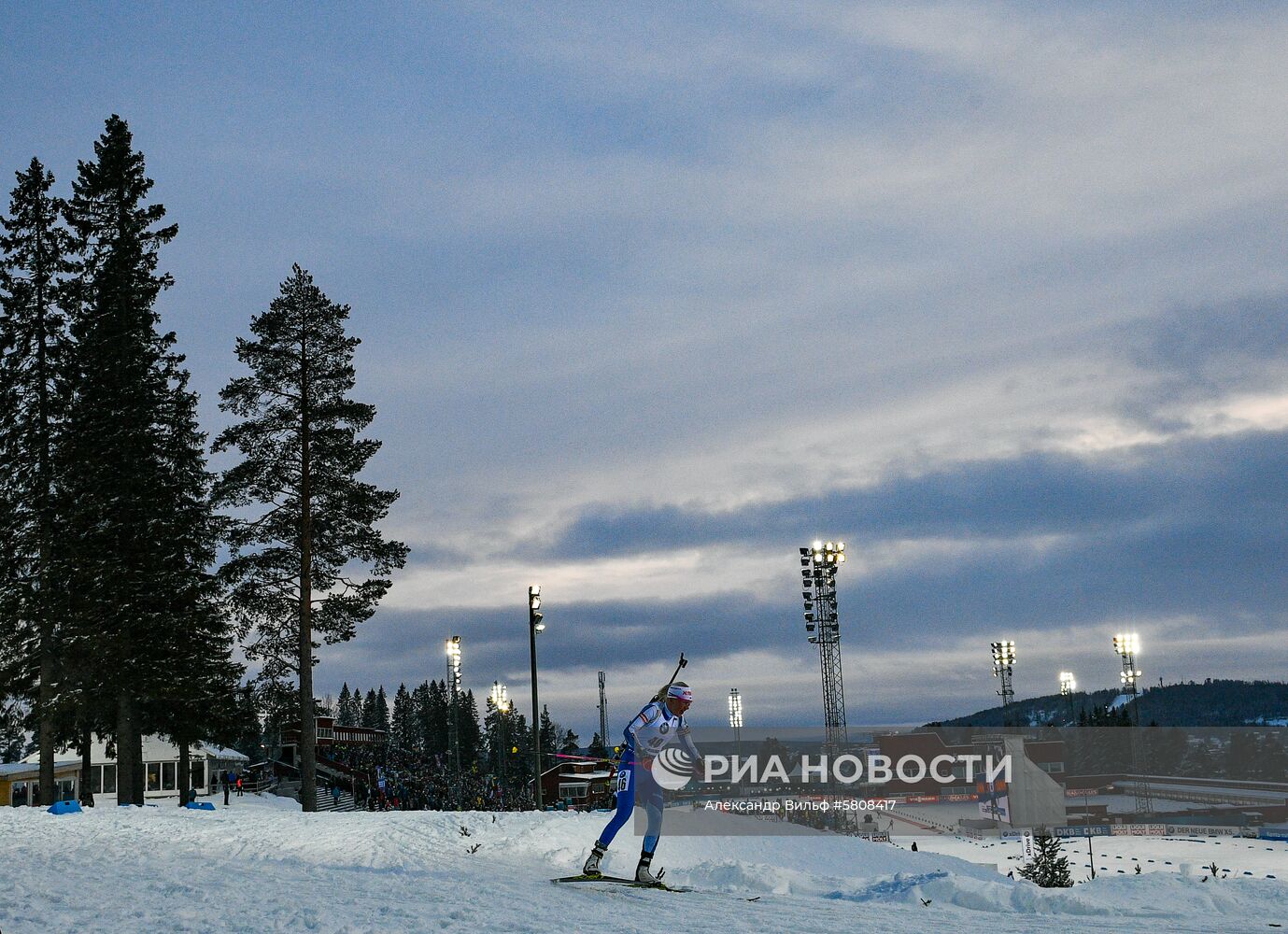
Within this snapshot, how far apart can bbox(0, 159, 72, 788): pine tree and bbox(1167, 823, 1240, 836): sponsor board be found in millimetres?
67625

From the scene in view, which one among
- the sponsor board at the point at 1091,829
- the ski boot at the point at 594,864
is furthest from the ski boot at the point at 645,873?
the sponsor board at the point at 1091,829

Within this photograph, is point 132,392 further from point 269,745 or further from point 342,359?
point 269,745

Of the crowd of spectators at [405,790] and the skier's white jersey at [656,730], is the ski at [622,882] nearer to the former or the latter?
the skier's white jersey at [656,730]

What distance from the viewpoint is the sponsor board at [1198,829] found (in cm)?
6744

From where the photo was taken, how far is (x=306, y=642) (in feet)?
99.6

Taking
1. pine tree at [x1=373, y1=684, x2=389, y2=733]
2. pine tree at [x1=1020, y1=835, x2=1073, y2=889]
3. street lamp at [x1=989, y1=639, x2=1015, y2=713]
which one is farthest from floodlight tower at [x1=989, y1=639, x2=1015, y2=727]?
pine tree at [x1=373, y1=684, x2=389, y2=733]

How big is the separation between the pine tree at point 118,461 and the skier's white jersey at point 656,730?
2408 cm

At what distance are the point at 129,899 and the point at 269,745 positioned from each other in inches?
6122

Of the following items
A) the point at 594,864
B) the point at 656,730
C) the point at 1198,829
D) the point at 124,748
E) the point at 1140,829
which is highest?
the point at 656,730

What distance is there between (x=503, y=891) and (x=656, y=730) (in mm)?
2481

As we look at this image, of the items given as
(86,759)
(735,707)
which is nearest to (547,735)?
(735,707)

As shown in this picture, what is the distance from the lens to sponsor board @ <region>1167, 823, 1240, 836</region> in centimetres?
6744

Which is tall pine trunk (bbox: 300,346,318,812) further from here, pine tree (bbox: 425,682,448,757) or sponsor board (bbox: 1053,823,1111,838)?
pine tree (bbox: 425,682,448,757)

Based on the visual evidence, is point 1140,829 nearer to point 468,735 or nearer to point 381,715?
point 468,735
